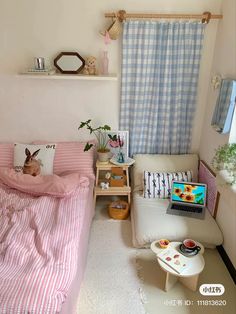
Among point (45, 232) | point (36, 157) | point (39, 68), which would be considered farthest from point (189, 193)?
point (39, 68)

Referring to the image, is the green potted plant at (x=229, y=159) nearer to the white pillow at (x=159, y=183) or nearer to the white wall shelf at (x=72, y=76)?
the white pillow at (x=159, y=183)

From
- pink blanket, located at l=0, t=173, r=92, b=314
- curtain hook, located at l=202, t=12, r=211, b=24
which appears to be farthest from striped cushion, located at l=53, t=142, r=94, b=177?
curtain hook, located at l=202, t=12, r=211, b=24

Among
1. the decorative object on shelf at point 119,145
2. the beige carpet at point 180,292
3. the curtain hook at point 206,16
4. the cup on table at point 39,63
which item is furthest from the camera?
the decorative object on shelf at point 119,145

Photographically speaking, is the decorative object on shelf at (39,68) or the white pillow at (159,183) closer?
the decorative object on shelf at (39,68)

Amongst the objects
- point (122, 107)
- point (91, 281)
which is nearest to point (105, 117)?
point (122, 107)

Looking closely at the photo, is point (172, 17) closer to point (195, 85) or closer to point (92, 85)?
point (195, 85)

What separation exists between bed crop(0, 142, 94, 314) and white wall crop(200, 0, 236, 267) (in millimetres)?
1114

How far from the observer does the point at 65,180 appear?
2295 millimetres

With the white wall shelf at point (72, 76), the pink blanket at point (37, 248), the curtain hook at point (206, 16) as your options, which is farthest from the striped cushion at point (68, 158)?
the curtain hook at point (206, 16)

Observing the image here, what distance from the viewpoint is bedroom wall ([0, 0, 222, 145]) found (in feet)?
7.82

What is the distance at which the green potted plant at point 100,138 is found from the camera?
2.61m

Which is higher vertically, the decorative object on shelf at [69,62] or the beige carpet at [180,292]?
the decorative object on shelf at [69,62]

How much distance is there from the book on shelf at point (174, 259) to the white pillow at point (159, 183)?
0.73 meters

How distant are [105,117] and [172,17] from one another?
1.12m
